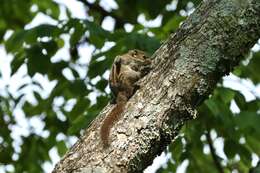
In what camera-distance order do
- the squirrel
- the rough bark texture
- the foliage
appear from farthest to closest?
the foliage, the squirrel, the rough bark texture

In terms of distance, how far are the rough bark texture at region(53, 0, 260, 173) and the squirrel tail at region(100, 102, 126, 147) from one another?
23mm

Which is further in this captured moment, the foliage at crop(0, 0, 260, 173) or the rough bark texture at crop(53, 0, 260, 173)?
the foliage at crop(0, 0, 260, 173)

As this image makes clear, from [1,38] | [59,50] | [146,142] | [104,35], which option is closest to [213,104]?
[104,35]

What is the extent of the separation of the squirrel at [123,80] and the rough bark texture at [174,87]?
4 cm

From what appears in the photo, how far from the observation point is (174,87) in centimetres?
222

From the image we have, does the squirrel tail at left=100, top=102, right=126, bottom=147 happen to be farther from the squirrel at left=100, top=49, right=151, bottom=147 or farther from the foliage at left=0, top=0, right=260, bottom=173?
the foliage at left=0, top=0, right=260, bottom=173

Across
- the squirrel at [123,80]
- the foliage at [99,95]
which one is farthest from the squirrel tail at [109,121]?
the foliage at [99,95]

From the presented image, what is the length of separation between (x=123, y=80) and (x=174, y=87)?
0.69 metres

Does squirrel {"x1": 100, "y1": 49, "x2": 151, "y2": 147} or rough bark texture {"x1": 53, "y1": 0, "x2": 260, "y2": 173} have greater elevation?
squirrel {"x1": 100, "y1": 49, "x2": 151, "y2": 147}

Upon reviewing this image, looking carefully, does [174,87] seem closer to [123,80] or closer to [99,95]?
[123,80]

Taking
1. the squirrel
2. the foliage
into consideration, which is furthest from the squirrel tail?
the foliage

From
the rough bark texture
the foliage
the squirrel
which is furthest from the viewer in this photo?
the foliage

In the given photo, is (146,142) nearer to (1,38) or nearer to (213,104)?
(213,104)

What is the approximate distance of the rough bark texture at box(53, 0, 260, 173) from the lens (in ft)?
6.99
